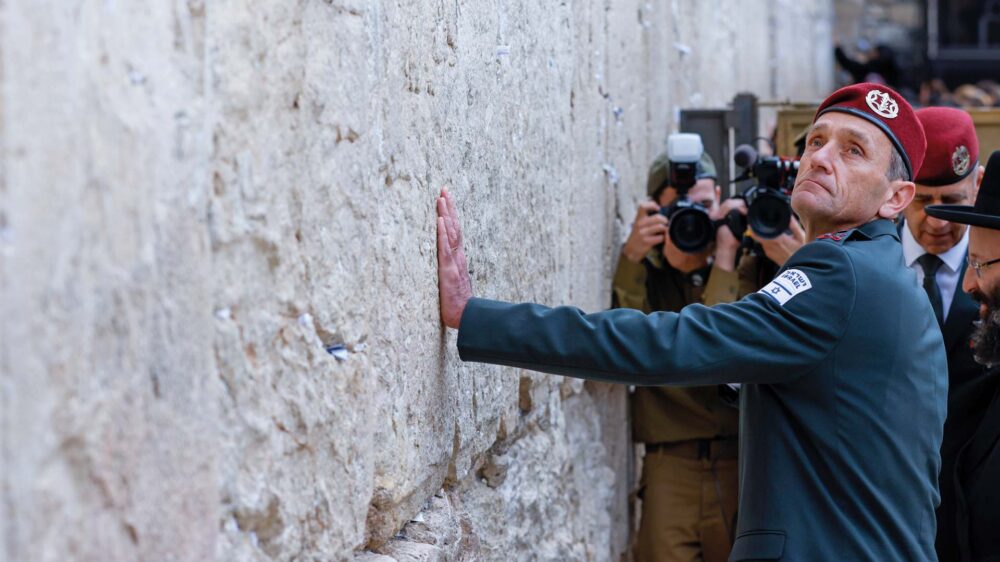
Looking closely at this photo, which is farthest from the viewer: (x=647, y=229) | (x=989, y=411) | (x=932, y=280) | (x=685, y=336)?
(x=647, y=229)

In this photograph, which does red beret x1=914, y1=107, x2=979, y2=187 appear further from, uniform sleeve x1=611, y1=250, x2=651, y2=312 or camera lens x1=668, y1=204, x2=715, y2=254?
uniform sleeve x1=611, y1=250, x2=651, y2=312

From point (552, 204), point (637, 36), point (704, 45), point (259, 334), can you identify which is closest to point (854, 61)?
point (704, 45)

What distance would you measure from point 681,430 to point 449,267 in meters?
1.75

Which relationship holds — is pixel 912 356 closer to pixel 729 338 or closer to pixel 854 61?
pixel 729 338

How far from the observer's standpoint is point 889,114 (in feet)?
7.57

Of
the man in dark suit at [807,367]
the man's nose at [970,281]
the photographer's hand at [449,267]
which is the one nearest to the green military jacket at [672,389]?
the man's nose at [970,281]

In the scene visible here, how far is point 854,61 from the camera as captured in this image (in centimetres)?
1027

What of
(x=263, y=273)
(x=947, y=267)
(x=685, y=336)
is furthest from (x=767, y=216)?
(x=263, y=273)

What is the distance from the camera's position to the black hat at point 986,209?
2.62 meters

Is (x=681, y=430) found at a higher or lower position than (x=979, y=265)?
lower

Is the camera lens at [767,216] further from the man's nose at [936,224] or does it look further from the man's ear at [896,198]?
the man's ear at [896,198]

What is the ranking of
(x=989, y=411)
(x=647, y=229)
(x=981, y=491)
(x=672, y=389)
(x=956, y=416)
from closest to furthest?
1. (x=981, y=491)
2. (x=989, y=411)
3. (x=956, y=416)
4. (x=647, y=229)
5. (x=672, y=389)

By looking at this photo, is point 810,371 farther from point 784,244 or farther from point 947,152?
point 947,152

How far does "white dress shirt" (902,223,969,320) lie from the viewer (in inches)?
123
